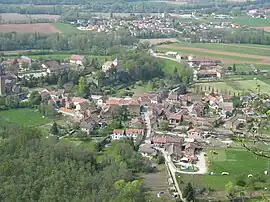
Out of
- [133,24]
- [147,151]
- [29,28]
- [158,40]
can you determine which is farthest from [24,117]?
[133,24]

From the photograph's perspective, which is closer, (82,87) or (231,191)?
(231,191)

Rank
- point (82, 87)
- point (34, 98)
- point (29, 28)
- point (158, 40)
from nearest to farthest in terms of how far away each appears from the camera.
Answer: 1. point (34, 98)
2. point (82, 87)
3. point (158, 40)
4. point (29, 28)

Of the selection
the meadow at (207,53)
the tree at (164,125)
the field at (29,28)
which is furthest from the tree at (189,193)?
the field at (29,28)

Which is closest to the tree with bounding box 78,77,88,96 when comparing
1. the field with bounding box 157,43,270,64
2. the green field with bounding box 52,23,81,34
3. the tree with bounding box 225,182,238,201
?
the field with bounding box 157,43,270,64

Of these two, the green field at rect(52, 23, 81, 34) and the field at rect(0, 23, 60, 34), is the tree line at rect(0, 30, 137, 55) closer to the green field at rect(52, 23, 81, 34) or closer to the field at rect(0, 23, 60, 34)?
the field at rect(0, 23, 60, 34)

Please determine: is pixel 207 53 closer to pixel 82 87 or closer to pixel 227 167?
pixel 82 87

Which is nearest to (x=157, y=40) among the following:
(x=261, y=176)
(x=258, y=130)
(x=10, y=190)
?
(x=261, y=176)
